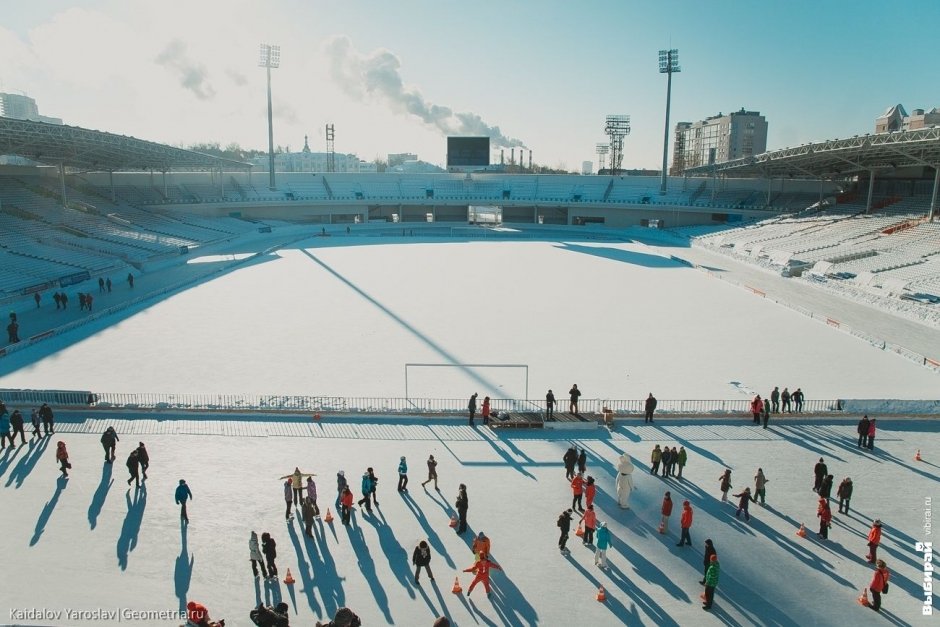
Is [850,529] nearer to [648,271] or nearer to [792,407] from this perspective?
[792,407]

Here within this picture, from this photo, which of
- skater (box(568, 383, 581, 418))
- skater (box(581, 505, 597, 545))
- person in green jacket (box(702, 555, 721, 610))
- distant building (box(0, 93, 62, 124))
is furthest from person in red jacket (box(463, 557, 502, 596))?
distant building (box(0, 93, 62, 124))

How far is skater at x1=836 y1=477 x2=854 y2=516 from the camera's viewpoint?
1146 cm

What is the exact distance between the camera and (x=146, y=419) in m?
15.9

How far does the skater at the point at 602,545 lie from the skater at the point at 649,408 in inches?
248

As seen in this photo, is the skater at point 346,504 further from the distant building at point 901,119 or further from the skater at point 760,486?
the distant building at point 901,119

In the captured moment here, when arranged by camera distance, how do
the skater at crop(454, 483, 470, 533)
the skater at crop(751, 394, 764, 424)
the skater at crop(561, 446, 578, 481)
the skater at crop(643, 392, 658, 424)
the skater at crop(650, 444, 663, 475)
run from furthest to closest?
1. the skater at crop(751, 394, 764, 424)
2. the skater at crop(643, 392, 658, 424)
3. the skater at crop(650, 444, 663, 475)
4. the skater at crop(561, 446, 578, 481)
5. the skater at crop(454, 483, 470, 533)

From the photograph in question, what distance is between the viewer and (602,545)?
975 centimetres

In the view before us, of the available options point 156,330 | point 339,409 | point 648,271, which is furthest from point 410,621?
point 648,271

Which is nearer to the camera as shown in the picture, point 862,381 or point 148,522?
point 148,522

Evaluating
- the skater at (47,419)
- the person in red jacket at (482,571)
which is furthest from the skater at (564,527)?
the skater at (47,419)

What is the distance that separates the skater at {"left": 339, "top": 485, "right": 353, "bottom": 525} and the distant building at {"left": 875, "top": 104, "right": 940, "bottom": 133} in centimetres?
9870

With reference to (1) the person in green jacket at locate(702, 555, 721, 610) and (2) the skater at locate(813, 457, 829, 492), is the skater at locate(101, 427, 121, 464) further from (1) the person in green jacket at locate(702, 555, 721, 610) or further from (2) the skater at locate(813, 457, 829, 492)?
(2) the skater at locate(813, 457, 829, 492)

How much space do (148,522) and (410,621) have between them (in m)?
5.73

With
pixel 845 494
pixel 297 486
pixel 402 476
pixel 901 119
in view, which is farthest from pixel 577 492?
pixel 901 119
